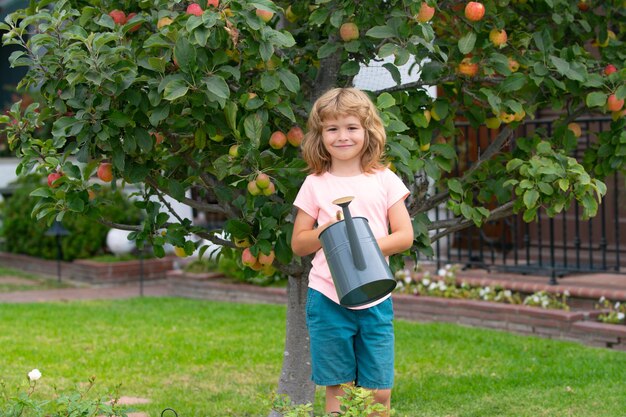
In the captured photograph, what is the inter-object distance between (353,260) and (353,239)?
0.23ft

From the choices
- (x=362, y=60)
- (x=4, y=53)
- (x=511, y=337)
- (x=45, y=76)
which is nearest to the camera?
(x=45, y=76)

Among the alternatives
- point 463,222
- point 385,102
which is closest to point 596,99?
point 463,222

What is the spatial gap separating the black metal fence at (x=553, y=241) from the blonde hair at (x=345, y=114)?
3.92 meters

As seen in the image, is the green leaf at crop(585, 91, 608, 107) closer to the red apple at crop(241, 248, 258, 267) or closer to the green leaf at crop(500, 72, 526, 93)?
the green leaf at crop(500, 72, 526, 93)

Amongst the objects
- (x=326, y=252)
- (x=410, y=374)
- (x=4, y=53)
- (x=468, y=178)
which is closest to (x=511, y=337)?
(x=410, y=374)

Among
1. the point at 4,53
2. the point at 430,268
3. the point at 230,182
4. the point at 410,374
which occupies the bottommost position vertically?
the point at 410,374

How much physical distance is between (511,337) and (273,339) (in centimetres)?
173

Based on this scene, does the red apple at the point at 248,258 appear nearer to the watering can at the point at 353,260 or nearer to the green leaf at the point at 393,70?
the watering can at the point at 353,260

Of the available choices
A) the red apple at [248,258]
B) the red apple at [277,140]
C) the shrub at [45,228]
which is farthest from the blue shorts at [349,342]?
the shrub at [45,228]

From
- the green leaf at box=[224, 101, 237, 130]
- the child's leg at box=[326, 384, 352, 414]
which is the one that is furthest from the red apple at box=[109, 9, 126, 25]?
the child's leg at box=[326, 384, 352, 414]

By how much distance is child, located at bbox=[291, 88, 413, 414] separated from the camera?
357 centimetres

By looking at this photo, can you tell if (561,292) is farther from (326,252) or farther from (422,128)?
(326,252)

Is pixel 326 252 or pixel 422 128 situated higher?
pixel 422 128

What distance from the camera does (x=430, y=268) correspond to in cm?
880
